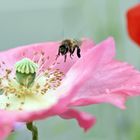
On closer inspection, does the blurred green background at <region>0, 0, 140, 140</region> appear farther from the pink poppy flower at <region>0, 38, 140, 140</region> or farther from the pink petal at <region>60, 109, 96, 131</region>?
the pink petal at <region>60, 109, 96, 131</region>

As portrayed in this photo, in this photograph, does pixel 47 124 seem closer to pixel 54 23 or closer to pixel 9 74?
pixel 54 23

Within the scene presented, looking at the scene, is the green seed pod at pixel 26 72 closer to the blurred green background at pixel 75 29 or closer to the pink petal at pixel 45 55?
the pink petal at pixel 45 55

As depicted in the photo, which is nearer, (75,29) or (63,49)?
(63,49)

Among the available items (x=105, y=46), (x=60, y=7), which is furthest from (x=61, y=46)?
(x=60, y=7)

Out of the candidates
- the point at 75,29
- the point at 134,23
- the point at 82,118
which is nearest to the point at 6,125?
the point at 82,118

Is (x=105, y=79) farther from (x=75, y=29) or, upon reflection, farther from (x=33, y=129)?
(x=75, y=29)
